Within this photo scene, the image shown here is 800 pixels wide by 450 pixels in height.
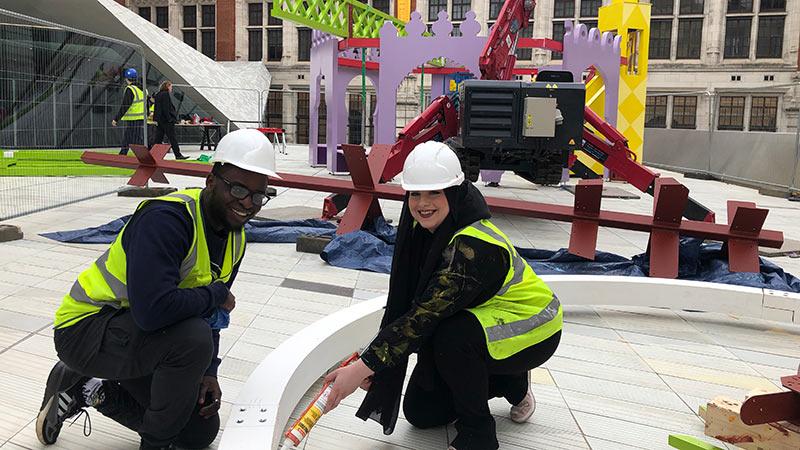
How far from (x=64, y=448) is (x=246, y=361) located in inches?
42.0

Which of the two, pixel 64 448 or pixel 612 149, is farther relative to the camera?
pixel 612 149

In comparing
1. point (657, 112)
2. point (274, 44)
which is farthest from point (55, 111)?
point (657, 112)

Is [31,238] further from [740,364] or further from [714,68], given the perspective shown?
[714,68]

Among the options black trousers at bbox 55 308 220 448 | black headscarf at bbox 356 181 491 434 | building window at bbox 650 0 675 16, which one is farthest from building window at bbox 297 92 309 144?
black trousers at bbox 55 308 220 448

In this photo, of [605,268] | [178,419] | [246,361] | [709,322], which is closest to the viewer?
[178,419]

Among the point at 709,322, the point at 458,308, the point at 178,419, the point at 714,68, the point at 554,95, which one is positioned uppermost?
the point at 714,68

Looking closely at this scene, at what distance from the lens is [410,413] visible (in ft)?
8.81

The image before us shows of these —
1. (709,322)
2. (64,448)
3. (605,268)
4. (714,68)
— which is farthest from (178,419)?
(714,68)

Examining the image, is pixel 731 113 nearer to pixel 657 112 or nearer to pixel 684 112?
pixel 684 112

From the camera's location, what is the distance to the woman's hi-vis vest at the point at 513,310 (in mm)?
2320

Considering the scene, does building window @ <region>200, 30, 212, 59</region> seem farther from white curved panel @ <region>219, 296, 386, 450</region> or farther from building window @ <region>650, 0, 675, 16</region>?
white curved panel @ <region>219, 296, 386, 450</region>

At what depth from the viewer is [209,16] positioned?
3600 cm

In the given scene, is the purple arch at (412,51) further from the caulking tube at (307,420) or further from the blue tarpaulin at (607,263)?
the caulking tube at (307,420)

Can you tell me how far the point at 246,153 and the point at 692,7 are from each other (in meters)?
33.5
